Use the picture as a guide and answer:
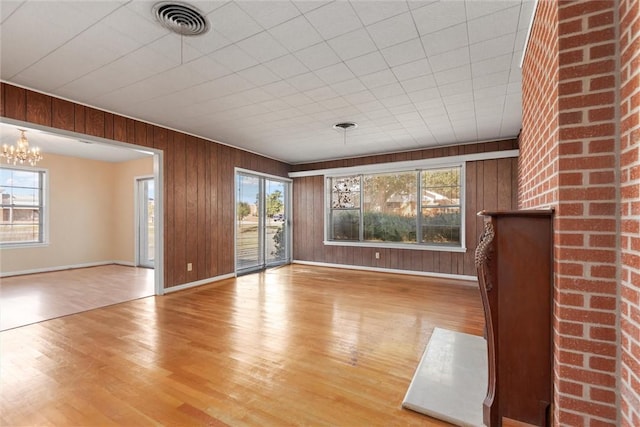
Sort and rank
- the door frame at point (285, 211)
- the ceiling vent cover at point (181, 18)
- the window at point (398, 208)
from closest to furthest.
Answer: the ceiling vent cover at point (181, 18), the window at point (398, 208), the door frame at point (285, 211)

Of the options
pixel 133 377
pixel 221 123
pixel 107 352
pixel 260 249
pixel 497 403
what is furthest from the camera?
pixel 260 249

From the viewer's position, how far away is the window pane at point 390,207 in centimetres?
604

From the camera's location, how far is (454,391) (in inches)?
78.9

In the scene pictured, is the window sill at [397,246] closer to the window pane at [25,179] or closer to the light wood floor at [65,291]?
the light wood floor at [65,291]

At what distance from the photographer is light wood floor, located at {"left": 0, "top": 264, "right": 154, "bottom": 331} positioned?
3656mm

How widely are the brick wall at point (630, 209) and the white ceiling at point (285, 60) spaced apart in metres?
0.99

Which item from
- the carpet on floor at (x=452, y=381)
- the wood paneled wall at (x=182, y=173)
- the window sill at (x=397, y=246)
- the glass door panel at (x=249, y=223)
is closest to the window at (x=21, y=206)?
the wood paneled wall at (x=182, y=173)

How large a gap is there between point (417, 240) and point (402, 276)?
2.54 feet

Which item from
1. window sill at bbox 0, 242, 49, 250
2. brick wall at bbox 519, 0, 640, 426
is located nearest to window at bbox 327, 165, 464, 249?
brick wall at bbox 519, 0, 640, 426

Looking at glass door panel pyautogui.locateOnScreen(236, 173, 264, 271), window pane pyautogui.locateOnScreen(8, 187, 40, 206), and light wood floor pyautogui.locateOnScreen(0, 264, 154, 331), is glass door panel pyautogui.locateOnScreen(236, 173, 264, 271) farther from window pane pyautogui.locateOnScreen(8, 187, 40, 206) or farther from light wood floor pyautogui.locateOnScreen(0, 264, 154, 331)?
window pane pyautogui.locateOnScreen(8, 187, 40, 206)

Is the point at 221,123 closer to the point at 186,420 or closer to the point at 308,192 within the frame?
the point at 308,192

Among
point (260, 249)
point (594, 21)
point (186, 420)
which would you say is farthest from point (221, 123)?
point (594, 21)

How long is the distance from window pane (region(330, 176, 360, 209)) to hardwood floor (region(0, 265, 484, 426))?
2.85 m

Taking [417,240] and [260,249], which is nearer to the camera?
[417,240]
